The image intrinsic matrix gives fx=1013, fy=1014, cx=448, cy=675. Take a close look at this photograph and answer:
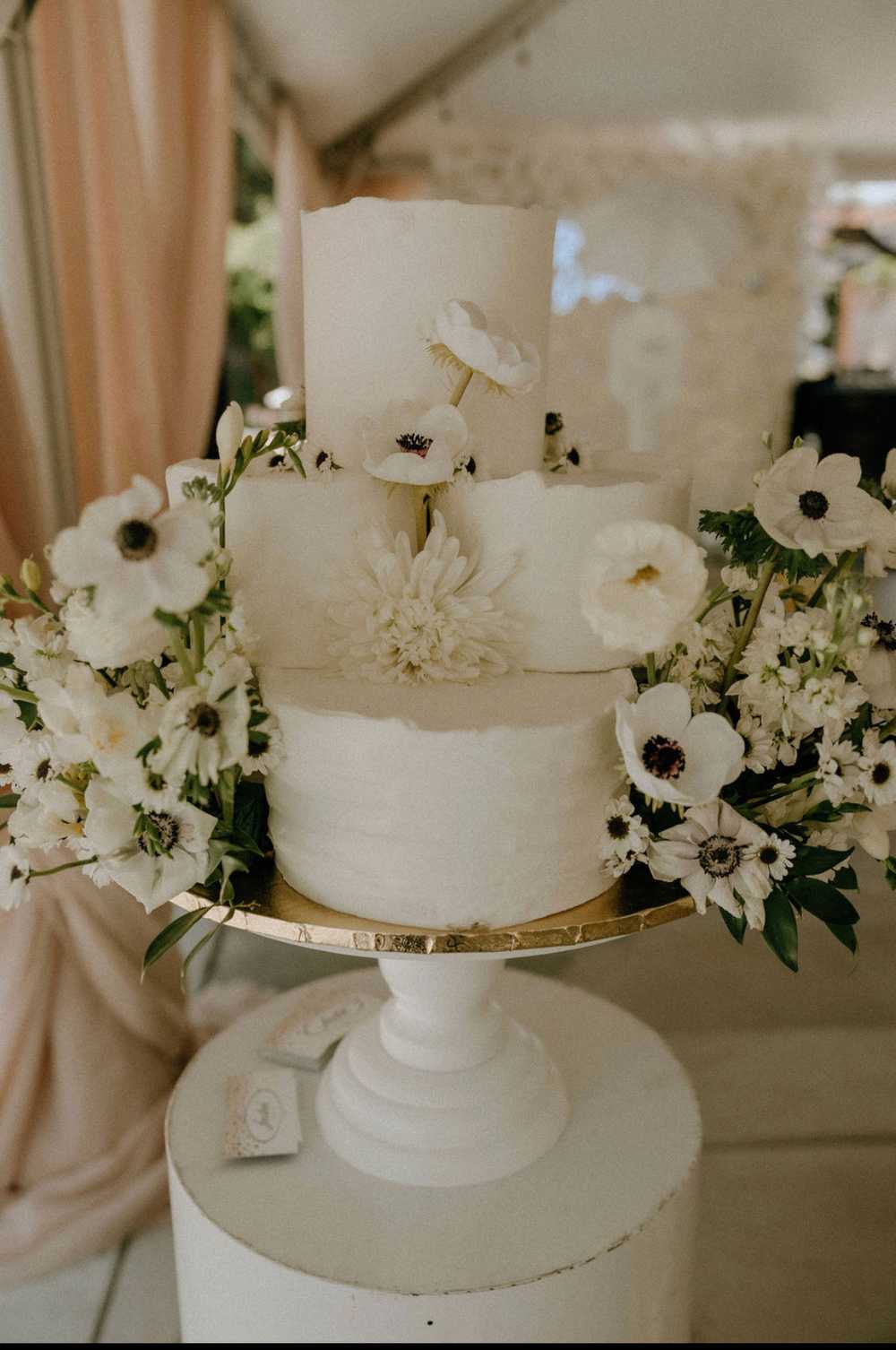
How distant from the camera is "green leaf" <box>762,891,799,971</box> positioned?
1.00 meters

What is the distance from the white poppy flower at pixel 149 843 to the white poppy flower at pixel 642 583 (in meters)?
0.41

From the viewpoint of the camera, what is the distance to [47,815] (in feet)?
3.21

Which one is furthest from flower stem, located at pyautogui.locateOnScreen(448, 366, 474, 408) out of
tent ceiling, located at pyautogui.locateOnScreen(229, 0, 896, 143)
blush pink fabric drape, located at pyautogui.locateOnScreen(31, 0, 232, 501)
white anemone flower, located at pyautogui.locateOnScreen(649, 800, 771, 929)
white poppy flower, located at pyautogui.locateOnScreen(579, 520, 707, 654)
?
tent ceiling, located at pyautogui.locateOnScreen(229, 0, 896, 143)

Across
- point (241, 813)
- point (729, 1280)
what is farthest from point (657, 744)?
point (729, 1280)

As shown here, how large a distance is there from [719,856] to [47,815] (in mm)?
641

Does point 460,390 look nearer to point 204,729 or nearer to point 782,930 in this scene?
point 204,729

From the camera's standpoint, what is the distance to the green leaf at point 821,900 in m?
1.03

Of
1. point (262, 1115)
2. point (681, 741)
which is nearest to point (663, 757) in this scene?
point (681, 741)

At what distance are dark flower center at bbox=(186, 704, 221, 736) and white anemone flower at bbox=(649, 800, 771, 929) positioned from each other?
0.43 metres

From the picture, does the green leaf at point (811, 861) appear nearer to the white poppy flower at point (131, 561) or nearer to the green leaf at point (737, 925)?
the green leaf at point (737, 925)

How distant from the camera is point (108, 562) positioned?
0.75 metres

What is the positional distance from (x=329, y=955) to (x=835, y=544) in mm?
2036

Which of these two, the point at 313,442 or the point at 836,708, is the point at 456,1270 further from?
the point at 313,442

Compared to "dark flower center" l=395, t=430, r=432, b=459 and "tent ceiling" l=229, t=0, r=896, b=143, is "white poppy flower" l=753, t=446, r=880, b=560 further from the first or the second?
"tent ceiling" l=229, t=0, r=896, b=143
